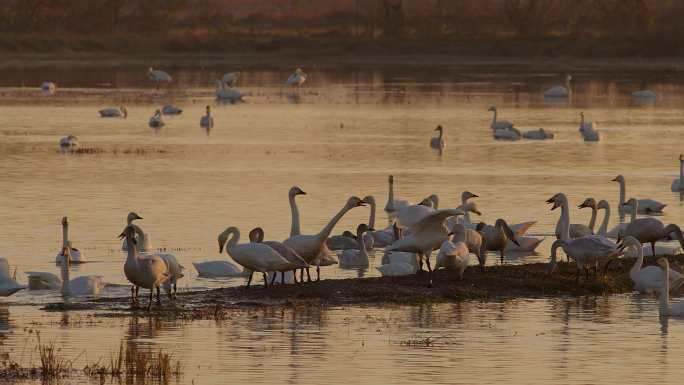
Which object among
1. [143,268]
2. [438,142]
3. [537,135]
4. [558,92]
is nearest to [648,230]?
[143,268]

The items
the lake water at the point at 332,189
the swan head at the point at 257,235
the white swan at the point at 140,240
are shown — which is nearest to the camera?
the lake water at the point at 332,189

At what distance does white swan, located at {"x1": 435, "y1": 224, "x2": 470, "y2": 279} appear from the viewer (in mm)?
16219

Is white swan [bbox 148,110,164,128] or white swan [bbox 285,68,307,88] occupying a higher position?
white swan [bbox 285,68,307,88]

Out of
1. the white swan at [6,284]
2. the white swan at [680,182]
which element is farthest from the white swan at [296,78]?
the white swan at [6,284]

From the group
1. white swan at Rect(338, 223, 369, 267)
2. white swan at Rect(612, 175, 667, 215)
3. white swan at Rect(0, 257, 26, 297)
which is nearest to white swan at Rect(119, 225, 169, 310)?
white swan at Rect(0, 257, 26, 297)

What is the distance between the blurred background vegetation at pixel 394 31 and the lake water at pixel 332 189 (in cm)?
1055

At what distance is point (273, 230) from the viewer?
22.1 metres

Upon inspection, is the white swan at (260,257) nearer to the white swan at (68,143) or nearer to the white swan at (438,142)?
the white swan at (68,143)

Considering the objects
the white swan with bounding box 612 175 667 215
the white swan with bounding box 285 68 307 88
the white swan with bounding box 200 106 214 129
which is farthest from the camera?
the white swan with bounding box 285 68 307 88

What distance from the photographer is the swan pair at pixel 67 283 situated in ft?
53.4

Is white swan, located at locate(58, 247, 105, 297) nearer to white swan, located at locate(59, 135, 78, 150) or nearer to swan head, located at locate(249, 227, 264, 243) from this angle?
swan head, located at locate(249, 227, 264, 243)

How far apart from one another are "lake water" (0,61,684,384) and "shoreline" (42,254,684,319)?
0.30 meters

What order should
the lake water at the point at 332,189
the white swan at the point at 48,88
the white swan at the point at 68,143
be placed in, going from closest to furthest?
the lake water at the point at 332,189
the white swan at the point at 68,143
the white swan at the point at 48,88

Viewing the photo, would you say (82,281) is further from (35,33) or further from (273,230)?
(35,33)
